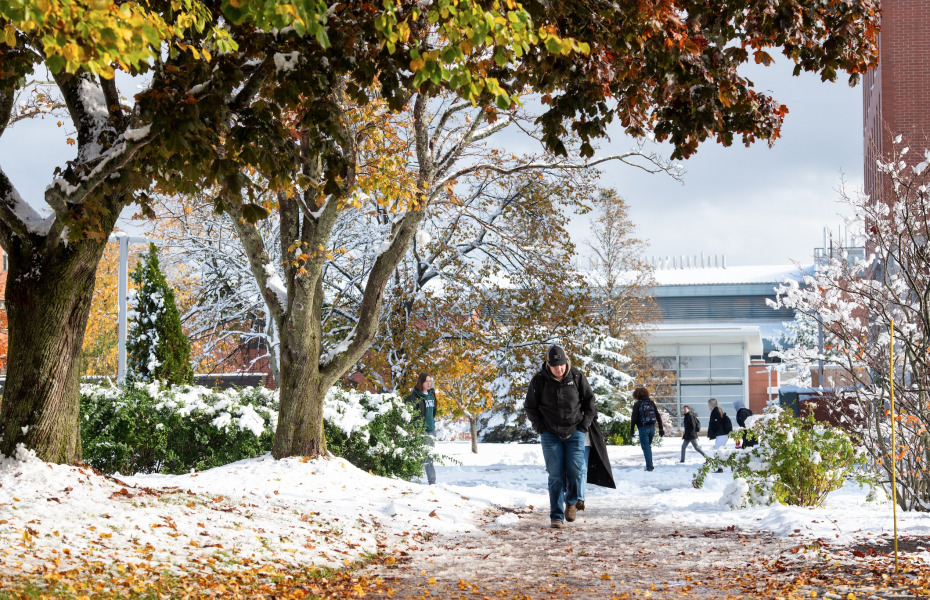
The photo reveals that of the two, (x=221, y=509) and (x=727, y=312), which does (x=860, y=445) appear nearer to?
(x=221, y=509)

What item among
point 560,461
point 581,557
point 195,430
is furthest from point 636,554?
point 195,430

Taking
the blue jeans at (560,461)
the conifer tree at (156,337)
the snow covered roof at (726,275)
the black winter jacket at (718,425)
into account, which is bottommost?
the blue jeans at (560,461)

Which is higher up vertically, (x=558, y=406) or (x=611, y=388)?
(x=611, y=388)

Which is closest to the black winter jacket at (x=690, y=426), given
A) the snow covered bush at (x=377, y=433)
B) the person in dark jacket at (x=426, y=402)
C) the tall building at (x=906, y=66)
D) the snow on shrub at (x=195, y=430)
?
the person in dark jacket at (x=426, y=402)

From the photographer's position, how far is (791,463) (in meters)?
9.63

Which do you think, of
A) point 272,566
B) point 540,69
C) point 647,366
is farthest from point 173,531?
point 647,366

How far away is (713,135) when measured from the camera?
808 centimetres

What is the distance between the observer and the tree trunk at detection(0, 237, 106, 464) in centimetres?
801

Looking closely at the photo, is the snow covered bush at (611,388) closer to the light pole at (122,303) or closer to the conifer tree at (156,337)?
the conifer tree at (156,337)

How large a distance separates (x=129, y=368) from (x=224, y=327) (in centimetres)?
398

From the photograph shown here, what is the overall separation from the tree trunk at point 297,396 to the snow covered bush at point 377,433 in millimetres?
1496

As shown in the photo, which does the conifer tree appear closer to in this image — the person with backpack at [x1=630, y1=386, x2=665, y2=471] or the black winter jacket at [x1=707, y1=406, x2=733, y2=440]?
the person with backpack at [x1=630, y1=386, x2=665, y2=471]

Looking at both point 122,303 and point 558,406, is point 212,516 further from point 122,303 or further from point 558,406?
point 122,303

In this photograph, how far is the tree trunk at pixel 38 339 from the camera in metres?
8.01
